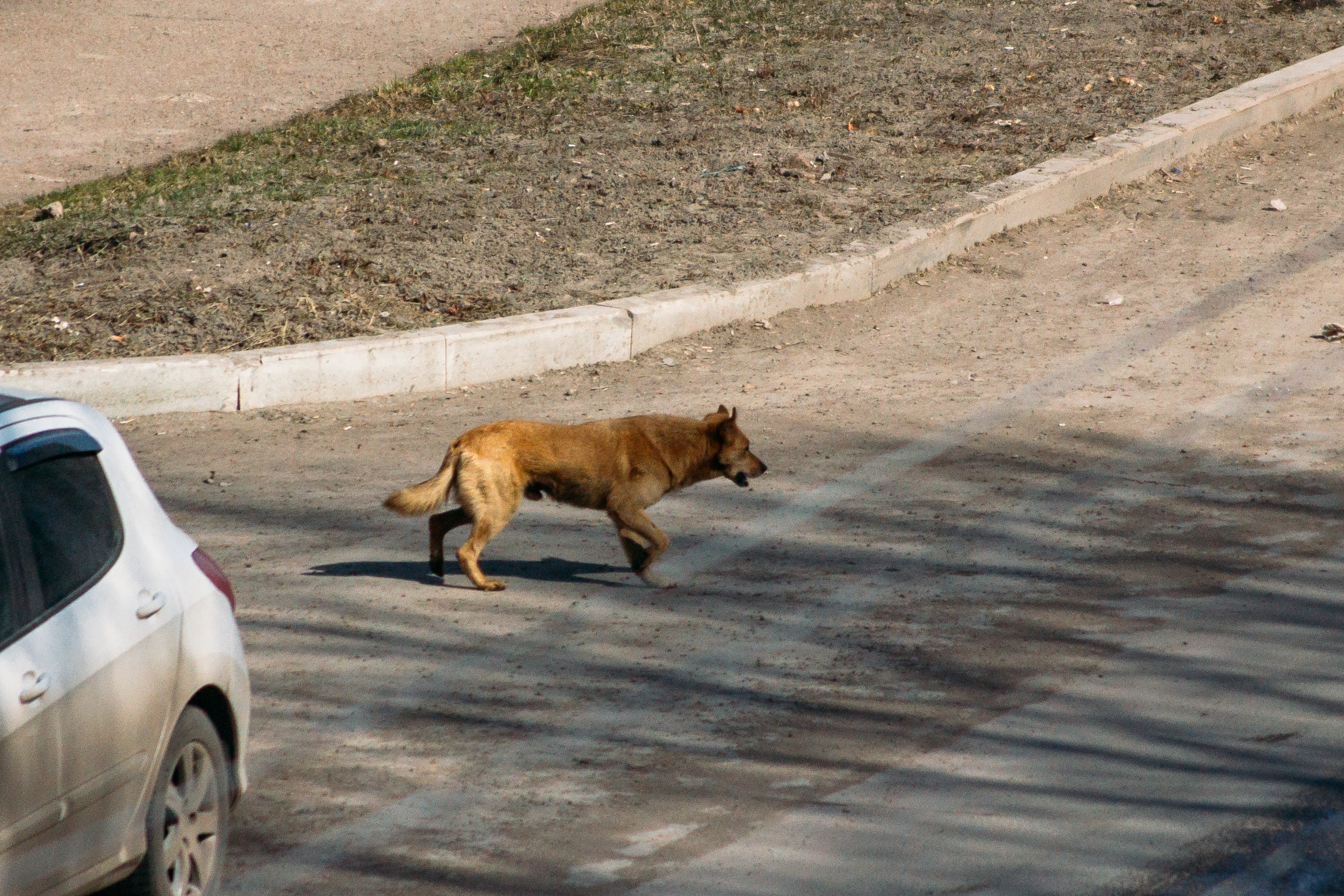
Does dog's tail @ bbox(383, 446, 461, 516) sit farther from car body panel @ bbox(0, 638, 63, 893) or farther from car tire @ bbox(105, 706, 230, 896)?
car body panel @ bbox(0, 638, 63, 893)

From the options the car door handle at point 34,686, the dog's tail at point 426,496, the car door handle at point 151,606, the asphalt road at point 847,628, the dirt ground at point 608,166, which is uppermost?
the dirt ground at point 608,166

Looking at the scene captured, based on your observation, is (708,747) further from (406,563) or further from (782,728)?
(406,563)

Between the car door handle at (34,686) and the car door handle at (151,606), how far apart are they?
414 mm

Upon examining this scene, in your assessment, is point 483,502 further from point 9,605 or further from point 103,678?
point 9,605

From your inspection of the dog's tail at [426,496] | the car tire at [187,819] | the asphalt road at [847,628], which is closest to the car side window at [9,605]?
the car tire at [187,819]

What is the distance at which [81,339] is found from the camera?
9.37m

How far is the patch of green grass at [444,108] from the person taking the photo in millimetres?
11492

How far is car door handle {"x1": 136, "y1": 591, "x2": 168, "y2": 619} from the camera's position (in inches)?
151

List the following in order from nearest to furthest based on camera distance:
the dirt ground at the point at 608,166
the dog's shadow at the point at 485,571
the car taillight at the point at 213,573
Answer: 1. the car taillight at the point at 213,573
2. the dog's shadow at the point at 485,571
3. the dirt ground at the point at 608,166

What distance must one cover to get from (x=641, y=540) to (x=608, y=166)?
6656 millimetres

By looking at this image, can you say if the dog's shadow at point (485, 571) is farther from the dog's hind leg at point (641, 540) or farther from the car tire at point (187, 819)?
the car tire at point (187, 819)

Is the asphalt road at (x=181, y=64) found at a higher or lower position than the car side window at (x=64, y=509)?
higher

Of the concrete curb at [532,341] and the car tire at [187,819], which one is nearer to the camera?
the car tire at [187,819]

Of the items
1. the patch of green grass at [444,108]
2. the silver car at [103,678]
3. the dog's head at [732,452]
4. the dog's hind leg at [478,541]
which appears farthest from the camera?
the patch of green grass at [444,108]
